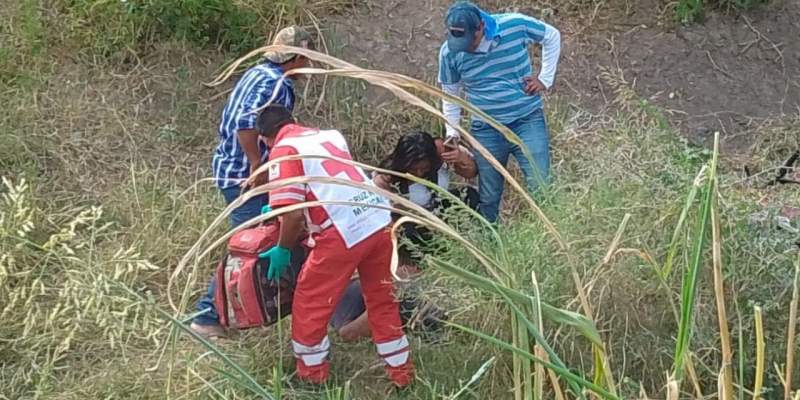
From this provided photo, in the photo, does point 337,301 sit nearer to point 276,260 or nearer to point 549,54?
point 276,260

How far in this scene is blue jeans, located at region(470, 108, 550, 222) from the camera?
484 centimetres

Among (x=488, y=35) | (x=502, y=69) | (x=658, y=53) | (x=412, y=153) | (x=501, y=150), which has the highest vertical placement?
(x=488, y=35)

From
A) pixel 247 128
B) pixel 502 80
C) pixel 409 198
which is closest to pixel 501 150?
pixel 502 80

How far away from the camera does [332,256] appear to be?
3730mm

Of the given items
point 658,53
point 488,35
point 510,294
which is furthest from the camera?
point 658,53

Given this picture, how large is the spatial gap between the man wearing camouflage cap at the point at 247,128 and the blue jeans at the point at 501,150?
0.92 meters

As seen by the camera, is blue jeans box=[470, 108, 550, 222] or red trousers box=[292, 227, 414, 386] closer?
red trousers box=[292, 227, 414, 386]

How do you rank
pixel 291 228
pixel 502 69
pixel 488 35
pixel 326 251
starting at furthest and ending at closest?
pixel 502 69 → pixel 488 35 → pixel 291 228 → pixel 326 251

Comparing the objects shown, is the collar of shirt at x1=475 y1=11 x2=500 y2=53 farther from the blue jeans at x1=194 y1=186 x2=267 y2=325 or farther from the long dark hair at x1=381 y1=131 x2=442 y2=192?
the blue jeans at x1=194 y1=186 x2=267 y2=325

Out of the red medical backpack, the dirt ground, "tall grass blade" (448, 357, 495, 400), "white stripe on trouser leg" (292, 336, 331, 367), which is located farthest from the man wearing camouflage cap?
"tall grass blade" (448, 357, 495, 400)

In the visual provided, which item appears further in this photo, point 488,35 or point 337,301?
point 488,35

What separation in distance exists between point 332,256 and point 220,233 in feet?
4.19

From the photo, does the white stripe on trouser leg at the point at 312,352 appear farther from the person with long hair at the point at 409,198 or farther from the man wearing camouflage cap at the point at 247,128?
the man wearing camouflage cap at the point at 247,128

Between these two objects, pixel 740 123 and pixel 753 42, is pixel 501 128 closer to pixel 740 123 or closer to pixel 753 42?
pixel 740 123
